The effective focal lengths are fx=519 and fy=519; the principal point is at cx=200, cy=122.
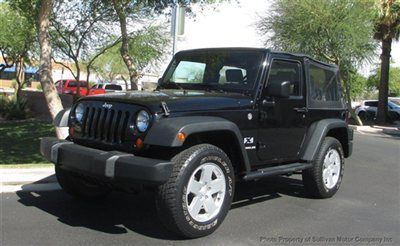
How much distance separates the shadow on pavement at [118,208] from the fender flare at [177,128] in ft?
3.24

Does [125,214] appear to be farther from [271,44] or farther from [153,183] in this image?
[271,44]

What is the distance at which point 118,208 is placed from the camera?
5977 mm

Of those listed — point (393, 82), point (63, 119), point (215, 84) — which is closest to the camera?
point (63, 119)

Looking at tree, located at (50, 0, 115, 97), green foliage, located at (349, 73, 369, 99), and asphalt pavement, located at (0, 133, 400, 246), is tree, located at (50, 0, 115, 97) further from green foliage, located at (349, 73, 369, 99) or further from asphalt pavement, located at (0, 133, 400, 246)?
green foliage, located at (349, 73, 369, 99)

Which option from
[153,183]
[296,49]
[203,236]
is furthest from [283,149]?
[296,49]

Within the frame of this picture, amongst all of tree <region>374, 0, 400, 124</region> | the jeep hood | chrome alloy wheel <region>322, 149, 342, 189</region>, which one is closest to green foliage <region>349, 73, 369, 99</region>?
tree <region>374, 0, 400, 124</region>

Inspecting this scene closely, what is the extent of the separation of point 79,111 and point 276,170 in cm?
233

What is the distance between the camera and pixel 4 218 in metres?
5.42

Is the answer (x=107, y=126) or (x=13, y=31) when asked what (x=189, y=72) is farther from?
(x=13, y=31)

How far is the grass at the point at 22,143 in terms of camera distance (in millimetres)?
10328

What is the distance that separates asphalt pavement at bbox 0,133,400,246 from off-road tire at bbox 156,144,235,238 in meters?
0.13

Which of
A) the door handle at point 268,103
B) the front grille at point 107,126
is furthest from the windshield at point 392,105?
the front grille at point 107,126

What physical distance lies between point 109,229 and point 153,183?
39.4 inches

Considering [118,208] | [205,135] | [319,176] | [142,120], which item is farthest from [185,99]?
[319,176]
